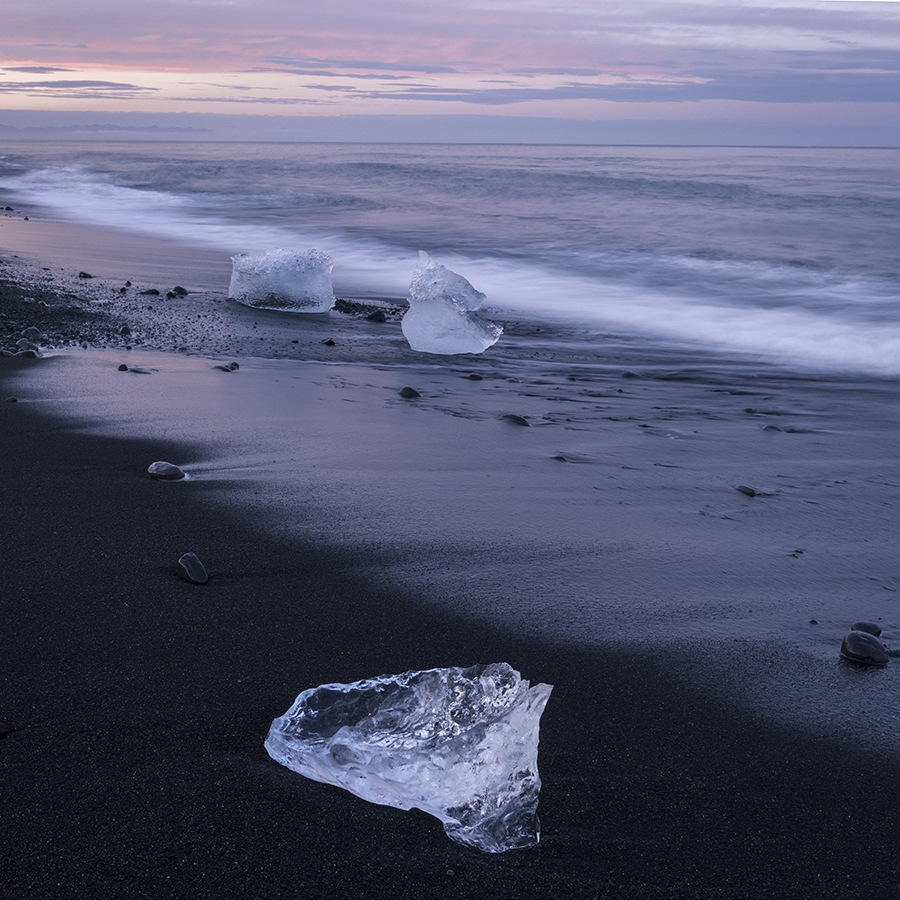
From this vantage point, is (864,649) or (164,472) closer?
(864,649)

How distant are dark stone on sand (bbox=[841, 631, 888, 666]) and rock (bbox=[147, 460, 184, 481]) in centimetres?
246

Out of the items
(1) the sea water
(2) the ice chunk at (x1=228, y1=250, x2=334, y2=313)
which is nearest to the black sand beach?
(2) the ice chunk at (x1=228, y1=250, x2=334, y2=313)

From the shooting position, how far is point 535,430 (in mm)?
4305

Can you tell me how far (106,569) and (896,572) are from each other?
2.62 metres

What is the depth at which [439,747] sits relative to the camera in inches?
63.5

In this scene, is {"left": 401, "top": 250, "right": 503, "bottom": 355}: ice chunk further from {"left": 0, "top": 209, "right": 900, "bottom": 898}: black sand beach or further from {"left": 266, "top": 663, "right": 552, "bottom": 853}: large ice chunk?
{"left": 266, "top": 663, "right": 552, "bottom": 853}: large ice chunk

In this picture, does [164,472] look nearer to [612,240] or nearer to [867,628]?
[867,628]

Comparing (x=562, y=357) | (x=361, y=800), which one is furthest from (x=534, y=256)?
(x=361, y=800)

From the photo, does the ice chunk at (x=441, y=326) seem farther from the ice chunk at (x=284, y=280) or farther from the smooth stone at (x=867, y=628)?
the smooth stone at (x=867, y=628)

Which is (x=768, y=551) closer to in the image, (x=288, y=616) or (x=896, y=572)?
(x=896, y=572)

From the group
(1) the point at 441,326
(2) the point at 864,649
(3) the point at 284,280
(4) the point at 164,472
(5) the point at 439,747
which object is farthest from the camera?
(3) the point at 284,280

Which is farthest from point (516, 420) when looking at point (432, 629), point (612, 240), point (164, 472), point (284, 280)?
point (612, 240)

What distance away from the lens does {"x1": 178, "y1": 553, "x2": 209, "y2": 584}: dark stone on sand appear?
7.89ft

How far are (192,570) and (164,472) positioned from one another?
97 cm
